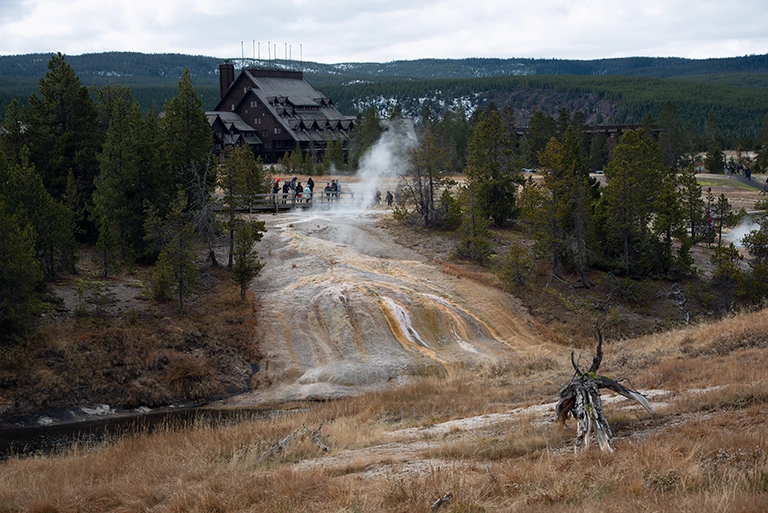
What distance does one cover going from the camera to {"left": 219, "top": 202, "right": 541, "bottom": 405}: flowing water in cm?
2522

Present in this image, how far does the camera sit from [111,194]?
102 ft

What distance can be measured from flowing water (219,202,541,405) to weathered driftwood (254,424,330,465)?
29.5 feet

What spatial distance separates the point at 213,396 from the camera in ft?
79.6

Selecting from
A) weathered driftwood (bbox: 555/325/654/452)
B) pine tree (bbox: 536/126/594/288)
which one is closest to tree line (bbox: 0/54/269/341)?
pine tree (bbox: 536/126/594/288)

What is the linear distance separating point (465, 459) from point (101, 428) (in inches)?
504

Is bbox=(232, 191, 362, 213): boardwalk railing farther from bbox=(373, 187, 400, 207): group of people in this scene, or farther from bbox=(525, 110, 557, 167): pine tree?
bbox=(525, 110, 557, 167): pine tree

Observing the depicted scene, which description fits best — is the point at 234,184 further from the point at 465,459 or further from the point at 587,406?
the point at 587,406

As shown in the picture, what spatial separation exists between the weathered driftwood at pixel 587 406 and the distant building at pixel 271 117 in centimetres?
6855

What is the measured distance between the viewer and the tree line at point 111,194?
25.8 metres

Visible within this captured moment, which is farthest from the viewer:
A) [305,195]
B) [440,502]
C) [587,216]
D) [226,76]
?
[226,76]

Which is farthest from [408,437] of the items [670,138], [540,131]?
[670,138]

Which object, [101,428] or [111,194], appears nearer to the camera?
[101,428]

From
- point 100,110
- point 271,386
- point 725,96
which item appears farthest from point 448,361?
point 725,96

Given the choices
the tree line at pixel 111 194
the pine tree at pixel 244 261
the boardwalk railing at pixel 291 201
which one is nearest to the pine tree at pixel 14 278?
the tree line at pixel 111 194
